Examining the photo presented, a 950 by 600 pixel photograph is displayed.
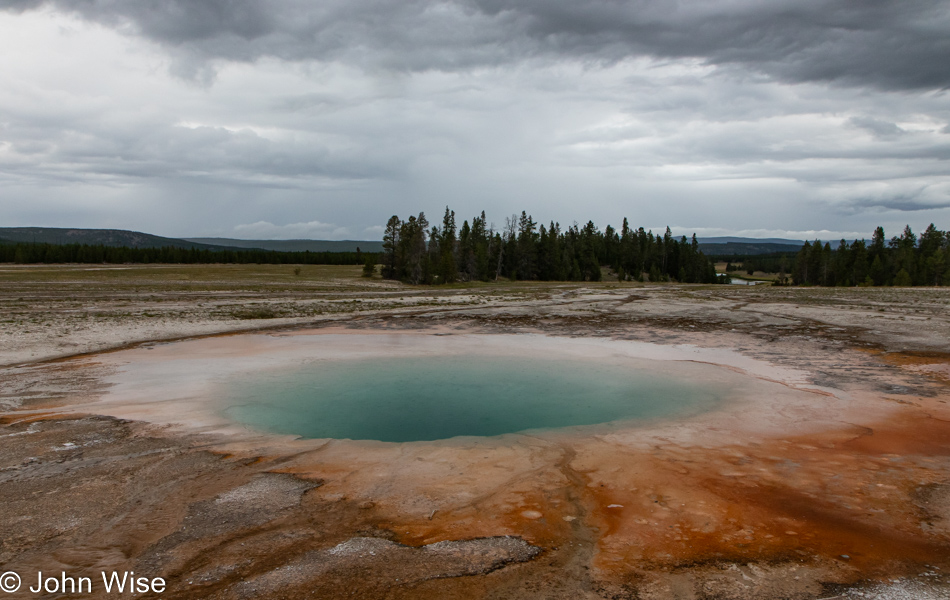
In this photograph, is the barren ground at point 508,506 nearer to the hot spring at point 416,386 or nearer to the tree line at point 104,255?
the hot spring at point 416,386

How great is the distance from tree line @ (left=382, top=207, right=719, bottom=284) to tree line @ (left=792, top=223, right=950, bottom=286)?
55.3ft

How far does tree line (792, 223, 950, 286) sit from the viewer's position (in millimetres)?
84562

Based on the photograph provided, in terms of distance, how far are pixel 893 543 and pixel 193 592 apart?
21.1 ft

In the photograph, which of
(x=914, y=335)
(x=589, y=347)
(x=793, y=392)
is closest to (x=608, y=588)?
(x=793, y=392)

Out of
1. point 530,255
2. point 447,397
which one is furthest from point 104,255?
point 447,397

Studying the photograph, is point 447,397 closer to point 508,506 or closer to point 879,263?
point 508,506

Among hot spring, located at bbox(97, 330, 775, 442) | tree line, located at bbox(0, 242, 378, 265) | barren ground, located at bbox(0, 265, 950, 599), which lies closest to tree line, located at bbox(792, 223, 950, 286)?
tree line, located at bbox(0, 242, 378, 265)

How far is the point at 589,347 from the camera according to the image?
18.5m

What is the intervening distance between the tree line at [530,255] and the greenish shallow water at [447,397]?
53160mm

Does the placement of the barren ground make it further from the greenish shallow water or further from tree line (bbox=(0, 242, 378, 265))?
tree line (bbox=(0, 242, 378, 265))

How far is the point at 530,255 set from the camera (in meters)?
92.7

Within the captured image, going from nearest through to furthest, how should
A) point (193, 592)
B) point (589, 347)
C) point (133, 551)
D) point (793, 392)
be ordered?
point (193, 592)
point (133, 551)
point (793, 392)
point (589, 347)

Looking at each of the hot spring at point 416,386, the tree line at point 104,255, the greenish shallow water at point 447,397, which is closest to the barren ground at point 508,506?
the hot spring at point 416,386

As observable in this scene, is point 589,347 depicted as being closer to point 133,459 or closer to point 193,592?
point 133,459
